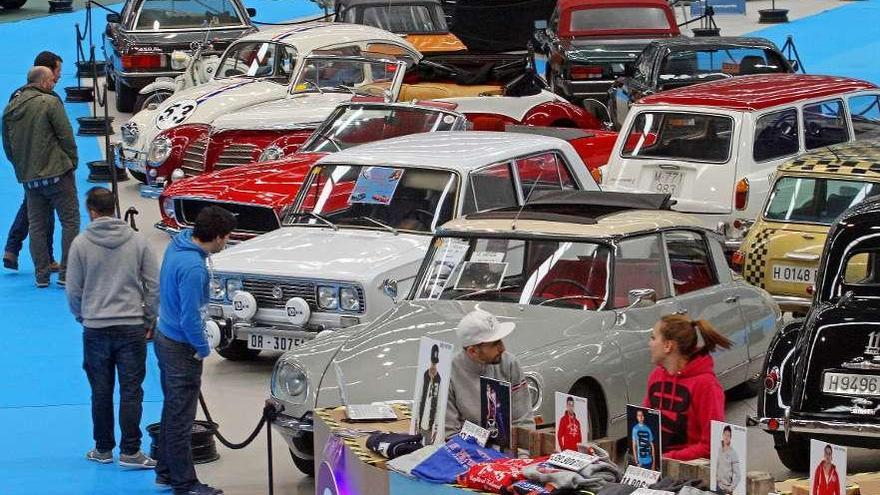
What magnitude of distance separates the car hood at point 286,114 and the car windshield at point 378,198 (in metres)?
4.21

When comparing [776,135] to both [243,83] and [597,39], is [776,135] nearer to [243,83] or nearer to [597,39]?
[243,83]

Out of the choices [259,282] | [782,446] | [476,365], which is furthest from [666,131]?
[476,365]

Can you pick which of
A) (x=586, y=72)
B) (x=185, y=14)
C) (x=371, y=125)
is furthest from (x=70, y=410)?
(x=185, y=14)

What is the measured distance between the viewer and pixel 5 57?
30.7 metres

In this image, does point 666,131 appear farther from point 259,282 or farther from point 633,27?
point 633,27

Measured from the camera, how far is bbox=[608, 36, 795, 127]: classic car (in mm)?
18703

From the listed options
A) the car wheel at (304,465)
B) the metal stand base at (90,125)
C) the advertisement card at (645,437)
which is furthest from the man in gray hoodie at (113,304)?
the metal stand base at (90,125)

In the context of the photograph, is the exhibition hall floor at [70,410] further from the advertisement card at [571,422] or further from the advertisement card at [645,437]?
the advertisement card at [645,437]

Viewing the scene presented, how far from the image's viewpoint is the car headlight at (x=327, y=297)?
37.0ft

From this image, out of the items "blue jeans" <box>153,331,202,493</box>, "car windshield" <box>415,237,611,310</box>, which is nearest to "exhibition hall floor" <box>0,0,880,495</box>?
"blue jeans" <box>153,331,202,493</box>

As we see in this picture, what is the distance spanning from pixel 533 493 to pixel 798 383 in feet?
9.15

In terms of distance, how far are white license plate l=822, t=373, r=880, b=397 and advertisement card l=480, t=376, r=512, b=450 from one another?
2.31 m

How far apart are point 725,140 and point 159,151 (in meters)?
5.99

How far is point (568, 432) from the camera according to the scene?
6941 mm
